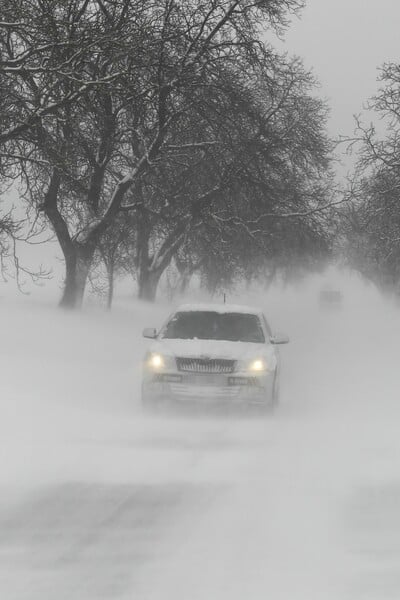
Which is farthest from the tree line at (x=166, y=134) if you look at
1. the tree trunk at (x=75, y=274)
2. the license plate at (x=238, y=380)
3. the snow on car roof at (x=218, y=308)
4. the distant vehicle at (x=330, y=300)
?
the distant vehicle at (x=330, y=300)

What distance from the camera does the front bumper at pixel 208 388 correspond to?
11.5 metres

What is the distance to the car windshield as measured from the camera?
42.0ft

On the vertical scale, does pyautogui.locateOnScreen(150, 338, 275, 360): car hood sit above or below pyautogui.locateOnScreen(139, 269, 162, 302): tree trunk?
below

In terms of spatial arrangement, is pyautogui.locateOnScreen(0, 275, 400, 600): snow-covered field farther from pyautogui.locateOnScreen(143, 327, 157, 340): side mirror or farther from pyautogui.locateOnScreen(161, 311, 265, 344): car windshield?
pyautogui.locateOnScreen(161, 311, 265, 344): car windshield

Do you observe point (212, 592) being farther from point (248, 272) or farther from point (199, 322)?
point (248, 272)

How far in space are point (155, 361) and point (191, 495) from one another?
15.3 ft

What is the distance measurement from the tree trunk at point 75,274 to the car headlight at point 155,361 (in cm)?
1077

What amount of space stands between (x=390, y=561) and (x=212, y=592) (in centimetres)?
121

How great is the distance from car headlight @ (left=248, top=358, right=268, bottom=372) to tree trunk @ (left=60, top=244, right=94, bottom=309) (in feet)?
36.7

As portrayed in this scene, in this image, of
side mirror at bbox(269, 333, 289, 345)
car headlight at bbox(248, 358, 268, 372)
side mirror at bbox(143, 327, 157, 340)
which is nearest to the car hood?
car headlight at bbox(248, 358, 268, 372)

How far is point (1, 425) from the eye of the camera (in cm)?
1016

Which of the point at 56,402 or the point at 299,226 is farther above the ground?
the point at 299,226

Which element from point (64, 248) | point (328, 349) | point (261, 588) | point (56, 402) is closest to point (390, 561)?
point (261, 588)

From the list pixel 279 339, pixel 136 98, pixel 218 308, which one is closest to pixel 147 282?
pixel 136 98
